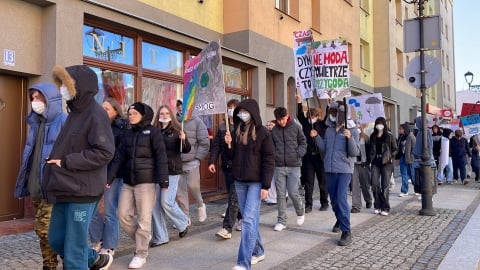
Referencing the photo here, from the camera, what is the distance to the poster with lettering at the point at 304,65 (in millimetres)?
8625

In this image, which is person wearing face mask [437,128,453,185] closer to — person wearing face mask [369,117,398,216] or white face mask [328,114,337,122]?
person wearing face mask [369,117,398,216]

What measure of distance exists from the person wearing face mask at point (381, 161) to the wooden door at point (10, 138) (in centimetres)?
633

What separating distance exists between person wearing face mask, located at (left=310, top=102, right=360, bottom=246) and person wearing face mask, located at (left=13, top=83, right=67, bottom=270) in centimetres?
367

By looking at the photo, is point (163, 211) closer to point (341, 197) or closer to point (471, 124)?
point (341, 197)

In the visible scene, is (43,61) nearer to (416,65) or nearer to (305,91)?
(305,91)

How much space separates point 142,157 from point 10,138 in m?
2.94

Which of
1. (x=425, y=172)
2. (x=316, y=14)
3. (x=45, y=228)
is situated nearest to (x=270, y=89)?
(x=316, y=14)

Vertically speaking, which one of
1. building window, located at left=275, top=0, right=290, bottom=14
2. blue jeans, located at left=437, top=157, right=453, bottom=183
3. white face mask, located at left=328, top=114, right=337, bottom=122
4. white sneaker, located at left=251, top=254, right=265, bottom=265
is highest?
building window, located at left=275, top=0, right=290, bottom=14

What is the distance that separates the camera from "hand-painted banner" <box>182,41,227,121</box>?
546cm

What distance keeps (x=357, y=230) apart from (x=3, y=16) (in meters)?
6.32

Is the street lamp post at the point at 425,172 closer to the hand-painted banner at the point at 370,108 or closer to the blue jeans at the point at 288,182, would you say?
the hand-painted banner at the point at 370,108

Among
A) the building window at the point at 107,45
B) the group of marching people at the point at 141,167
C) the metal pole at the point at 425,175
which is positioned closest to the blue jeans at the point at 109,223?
the group of marching people at the point at 141,167

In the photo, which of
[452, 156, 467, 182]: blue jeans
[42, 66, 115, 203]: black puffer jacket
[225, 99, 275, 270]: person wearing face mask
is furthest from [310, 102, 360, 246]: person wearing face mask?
[452, 156, 467, 182]: blue jeans

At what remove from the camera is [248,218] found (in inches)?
178
